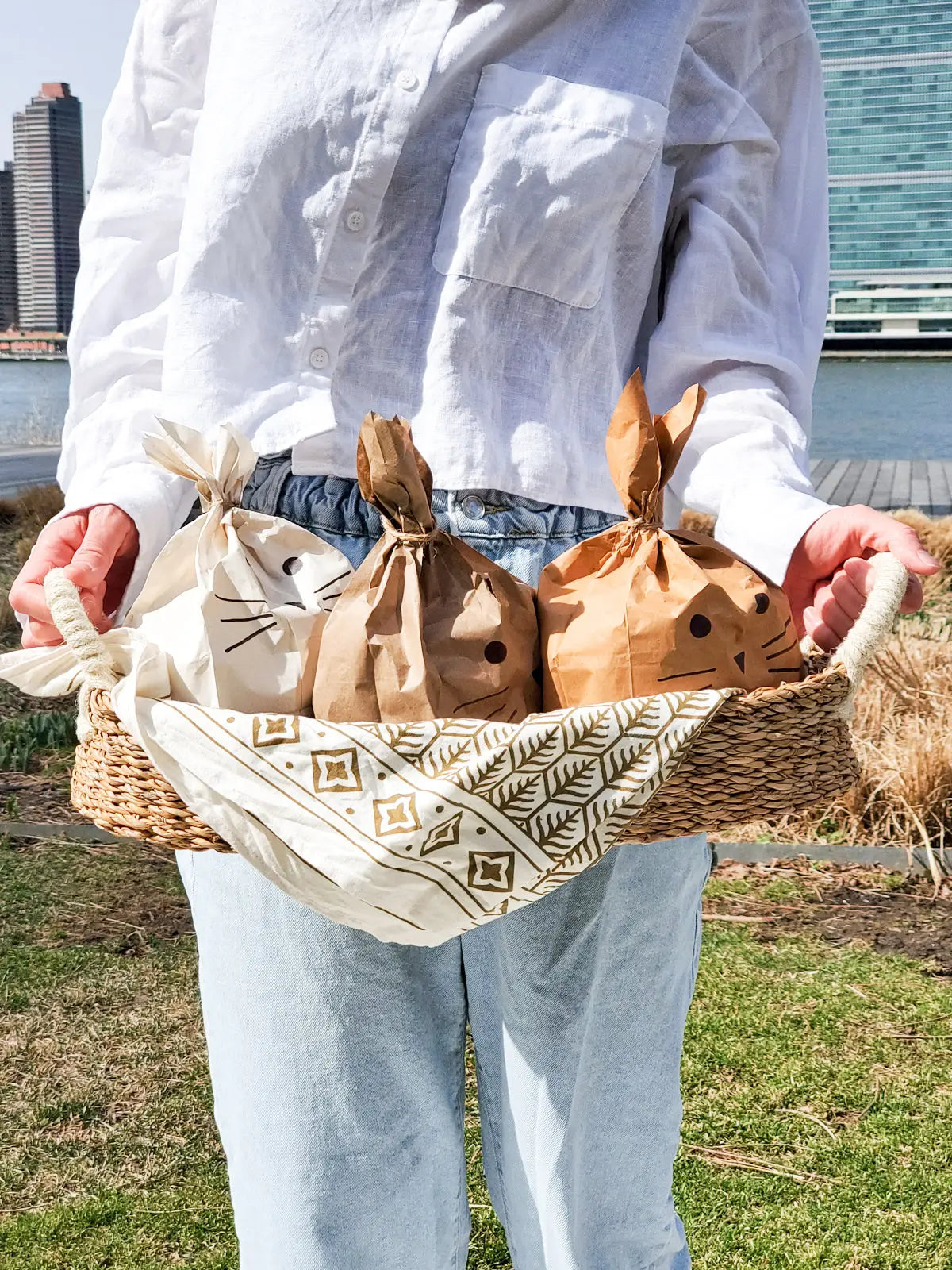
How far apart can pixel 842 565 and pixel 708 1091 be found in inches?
87.3

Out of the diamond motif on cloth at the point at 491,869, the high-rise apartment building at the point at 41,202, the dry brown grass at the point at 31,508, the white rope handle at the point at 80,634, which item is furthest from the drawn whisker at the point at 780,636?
the high-rise apartment building at the point at 41,202

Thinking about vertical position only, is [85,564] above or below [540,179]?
below

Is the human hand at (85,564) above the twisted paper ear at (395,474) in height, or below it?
below

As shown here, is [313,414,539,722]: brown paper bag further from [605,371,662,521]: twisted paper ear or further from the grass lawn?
the grass lawn

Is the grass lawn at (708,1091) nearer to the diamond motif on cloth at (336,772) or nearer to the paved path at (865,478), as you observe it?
the diamond motif on cloth at (336,772)

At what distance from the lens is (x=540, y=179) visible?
114cm

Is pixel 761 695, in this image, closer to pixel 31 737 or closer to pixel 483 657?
pixel 483 657

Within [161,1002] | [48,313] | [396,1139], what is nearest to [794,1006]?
[161,1002]

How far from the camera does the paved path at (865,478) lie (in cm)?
1117

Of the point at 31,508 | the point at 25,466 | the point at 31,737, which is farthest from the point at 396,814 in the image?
the point at 25,466

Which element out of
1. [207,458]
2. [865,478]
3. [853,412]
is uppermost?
[207,458]

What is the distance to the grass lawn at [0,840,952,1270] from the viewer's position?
2424 millimetres

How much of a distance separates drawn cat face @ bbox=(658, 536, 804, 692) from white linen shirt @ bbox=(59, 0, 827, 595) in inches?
5.5

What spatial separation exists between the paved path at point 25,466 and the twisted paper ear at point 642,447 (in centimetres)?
1015
